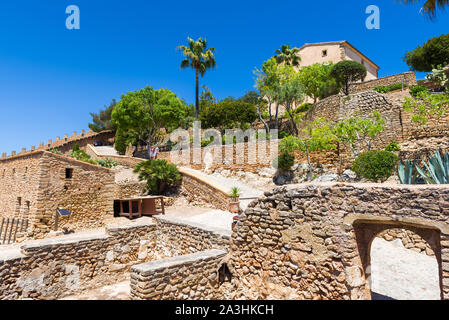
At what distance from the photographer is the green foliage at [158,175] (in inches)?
693

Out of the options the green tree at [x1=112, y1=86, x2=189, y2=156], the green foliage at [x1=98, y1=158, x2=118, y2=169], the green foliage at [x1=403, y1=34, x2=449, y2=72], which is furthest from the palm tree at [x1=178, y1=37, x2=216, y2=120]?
the green foliage at [x1=403, y1=34, x2=449, y2=72]

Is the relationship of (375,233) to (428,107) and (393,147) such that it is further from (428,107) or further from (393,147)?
(428,107)

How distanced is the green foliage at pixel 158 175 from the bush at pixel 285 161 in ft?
23.0

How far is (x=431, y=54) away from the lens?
900 inches

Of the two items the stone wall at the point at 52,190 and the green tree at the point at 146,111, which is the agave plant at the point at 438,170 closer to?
the stone wall at the point at 52,190

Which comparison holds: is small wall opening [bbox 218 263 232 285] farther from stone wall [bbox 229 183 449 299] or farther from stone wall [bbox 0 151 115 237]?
stone wall [bbox 0 151 115 237]

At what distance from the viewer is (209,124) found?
27516mm

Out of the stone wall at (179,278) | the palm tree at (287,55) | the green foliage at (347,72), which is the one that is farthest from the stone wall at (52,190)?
the palm tree at (287,55)

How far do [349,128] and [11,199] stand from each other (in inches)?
702

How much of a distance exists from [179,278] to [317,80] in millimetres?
27357

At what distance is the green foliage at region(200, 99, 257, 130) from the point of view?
1049 inches

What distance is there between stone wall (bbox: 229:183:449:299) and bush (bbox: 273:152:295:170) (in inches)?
518
